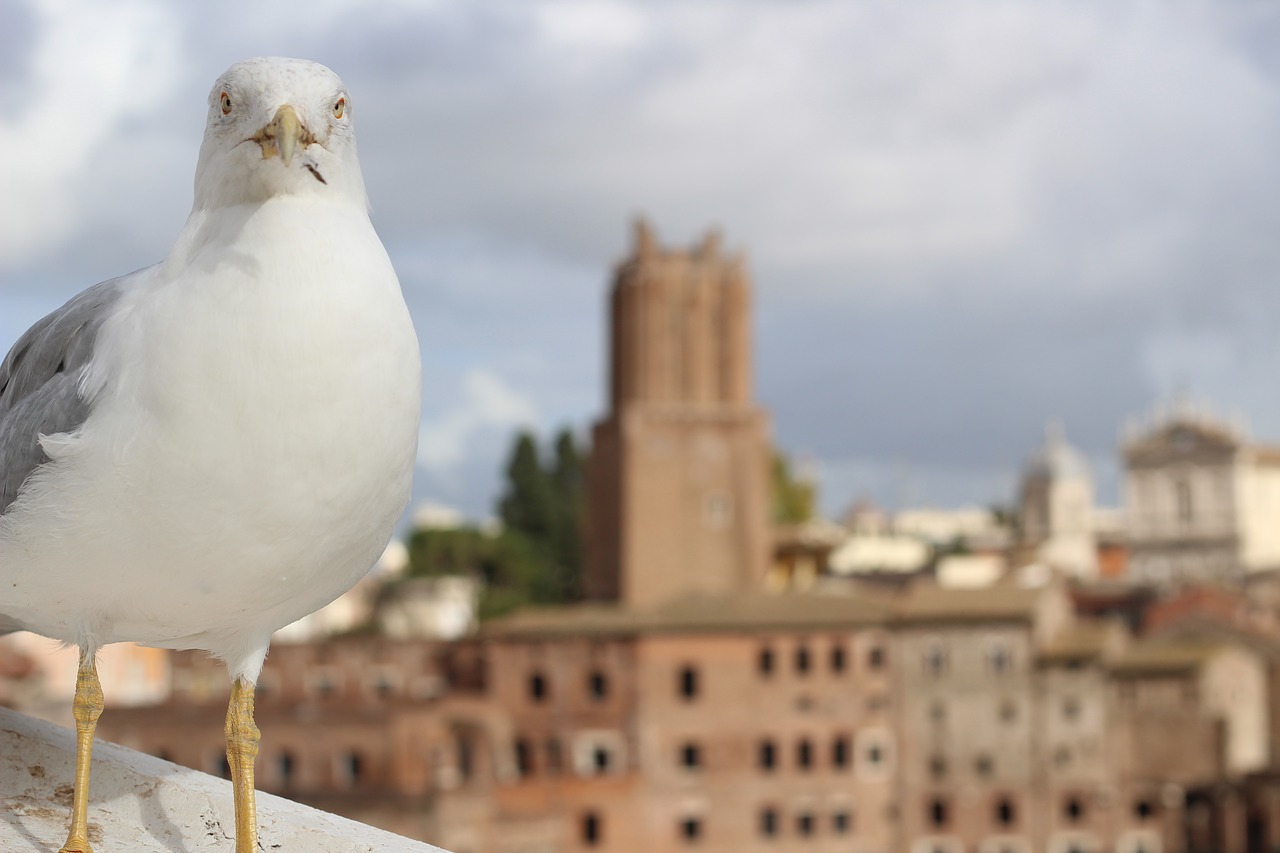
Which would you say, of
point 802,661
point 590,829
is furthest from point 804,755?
point 590,829

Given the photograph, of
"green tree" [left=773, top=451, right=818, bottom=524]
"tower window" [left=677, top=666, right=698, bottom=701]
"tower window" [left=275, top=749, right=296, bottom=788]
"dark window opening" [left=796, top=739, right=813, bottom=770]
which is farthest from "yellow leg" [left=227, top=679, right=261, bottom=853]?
"green tree" [left=773, top=451, right=818, bottom=524]

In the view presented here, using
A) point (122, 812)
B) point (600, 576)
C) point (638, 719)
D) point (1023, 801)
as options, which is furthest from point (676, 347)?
point (122, 812)

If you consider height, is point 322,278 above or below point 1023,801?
above

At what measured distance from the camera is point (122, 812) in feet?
17.6

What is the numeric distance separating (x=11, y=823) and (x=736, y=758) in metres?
44.1

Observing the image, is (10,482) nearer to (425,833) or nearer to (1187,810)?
(425,833)

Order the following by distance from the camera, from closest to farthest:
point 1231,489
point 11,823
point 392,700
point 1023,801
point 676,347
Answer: point 11,823
point 392,700
point 1023,801
point 676,347
point 1231,489

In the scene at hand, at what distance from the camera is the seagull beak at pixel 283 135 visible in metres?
3.85

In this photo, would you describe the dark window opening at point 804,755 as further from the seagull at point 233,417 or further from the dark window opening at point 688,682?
the seagull at point 233,417

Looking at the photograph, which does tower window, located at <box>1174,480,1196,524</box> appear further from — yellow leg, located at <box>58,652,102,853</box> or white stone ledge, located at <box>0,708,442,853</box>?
yellow leg, located at <box>58,652,102,853</box>

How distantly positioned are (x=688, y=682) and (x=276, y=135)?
44.9m

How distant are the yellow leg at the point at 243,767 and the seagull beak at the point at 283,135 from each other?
1.45 metres

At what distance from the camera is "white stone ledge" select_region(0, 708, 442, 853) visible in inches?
204

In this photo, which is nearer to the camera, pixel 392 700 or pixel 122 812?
pixel 122 812
